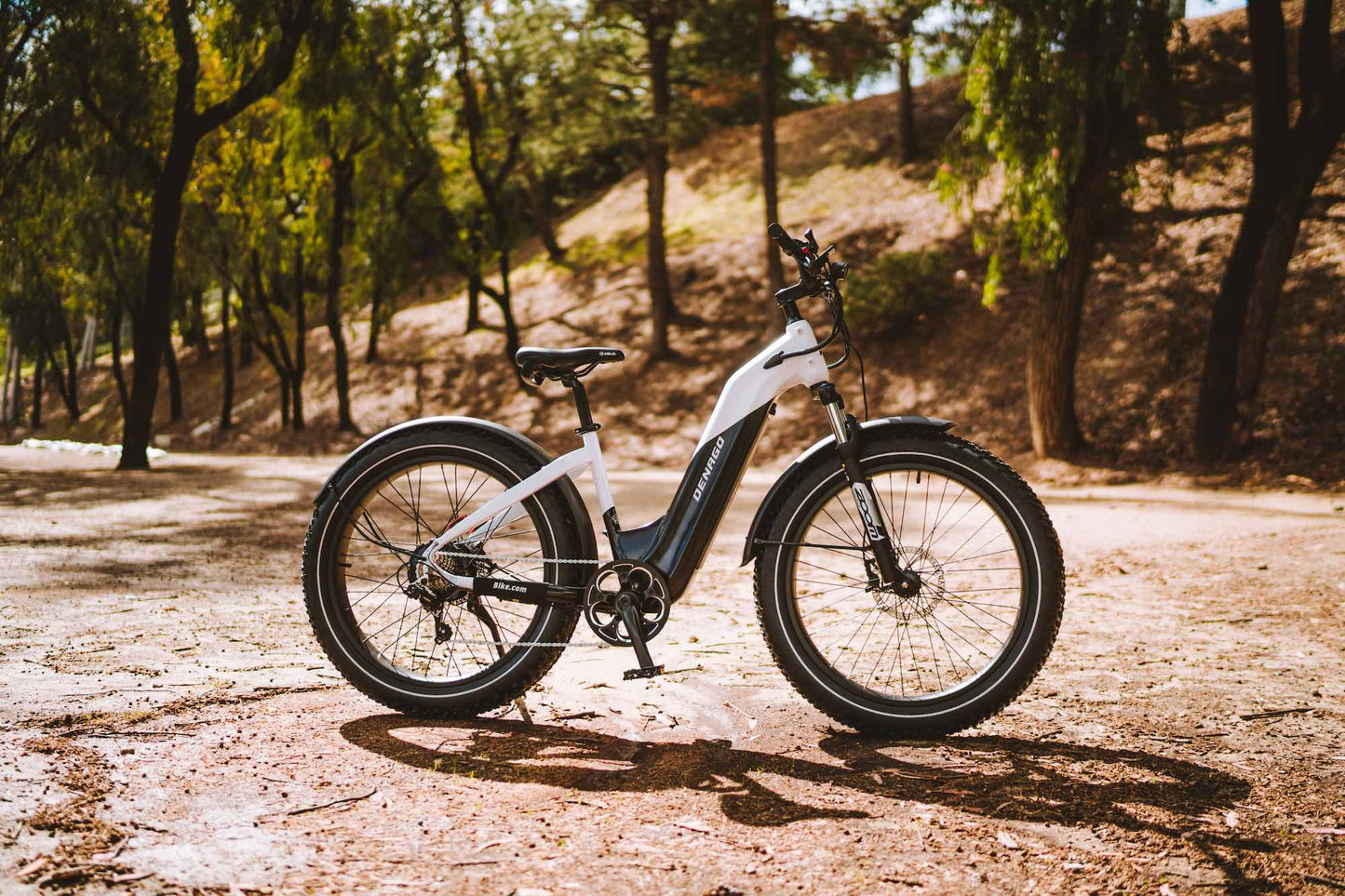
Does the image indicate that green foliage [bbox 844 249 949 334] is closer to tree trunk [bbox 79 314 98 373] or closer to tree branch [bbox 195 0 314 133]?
tree branch [bbox 195 0 314 133]

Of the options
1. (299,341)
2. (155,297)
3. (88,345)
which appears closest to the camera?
(155,297)

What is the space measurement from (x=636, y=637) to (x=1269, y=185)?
11.7 meters

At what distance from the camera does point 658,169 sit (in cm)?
2248

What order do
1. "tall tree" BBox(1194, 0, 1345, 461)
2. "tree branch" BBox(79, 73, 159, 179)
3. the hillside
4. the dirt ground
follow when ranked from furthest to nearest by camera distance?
"tree branch" BBox(79, 73, 159, 179) → the hillside → "tall tree" BBox(1194, 0, 1345, 461) → the dirt ground

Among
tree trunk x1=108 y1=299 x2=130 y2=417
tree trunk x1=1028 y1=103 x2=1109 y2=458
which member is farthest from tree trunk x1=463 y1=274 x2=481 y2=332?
tree trunk x1=1028 y1=103 x2=1109 y2=458

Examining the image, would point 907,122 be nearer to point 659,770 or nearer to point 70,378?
point 659,770

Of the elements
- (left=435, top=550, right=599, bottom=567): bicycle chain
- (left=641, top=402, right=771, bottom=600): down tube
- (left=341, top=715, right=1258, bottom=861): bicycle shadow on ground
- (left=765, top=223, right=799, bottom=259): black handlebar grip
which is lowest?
(left=341, top=715, right=1258, bottom=861): bicycle shadow on ground

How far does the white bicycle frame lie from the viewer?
3.46 m

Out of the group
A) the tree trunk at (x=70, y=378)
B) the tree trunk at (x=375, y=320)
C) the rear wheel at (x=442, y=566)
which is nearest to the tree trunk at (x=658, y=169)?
the tree trunk at (x=375, y=320)

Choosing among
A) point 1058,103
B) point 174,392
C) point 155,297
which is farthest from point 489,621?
point 174,392

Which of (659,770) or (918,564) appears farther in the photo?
(918,564)

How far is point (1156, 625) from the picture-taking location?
4.92 metres

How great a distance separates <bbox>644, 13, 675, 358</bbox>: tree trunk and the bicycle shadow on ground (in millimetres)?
19018

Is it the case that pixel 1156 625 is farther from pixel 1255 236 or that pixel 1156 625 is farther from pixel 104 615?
pixel 1255 236
